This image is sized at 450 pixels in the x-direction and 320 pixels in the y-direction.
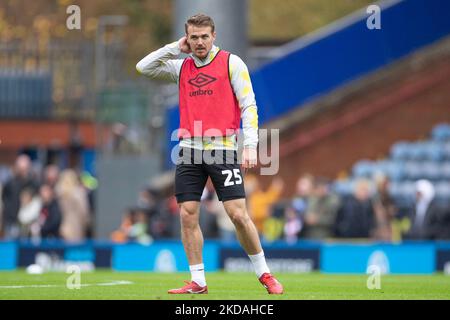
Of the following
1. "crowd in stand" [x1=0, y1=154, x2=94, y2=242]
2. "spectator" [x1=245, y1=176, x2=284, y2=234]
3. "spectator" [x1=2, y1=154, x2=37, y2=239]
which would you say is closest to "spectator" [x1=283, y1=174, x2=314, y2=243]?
"spectator" [x1=245, y1=176, x2=284, y2=234]

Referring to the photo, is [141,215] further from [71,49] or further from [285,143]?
[71,49]

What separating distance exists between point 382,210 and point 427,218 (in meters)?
0.99

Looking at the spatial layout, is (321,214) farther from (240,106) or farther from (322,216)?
(240,106)

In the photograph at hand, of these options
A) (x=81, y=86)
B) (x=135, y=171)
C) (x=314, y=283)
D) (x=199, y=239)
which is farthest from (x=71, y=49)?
(x=199, y=239)

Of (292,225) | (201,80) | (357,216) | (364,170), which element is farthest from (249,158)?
(364,170)

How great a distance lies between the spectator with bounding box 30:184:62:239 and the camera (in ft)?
79.8

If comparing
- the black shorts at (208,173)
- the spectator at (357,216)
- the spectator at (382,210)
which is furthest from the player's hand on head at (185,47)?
the spectator at (382,210)

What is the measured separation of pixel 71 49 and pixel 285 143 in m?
6.34

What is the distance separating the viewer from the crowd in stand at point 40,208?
81.3ft

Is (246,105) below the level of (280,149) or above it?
below

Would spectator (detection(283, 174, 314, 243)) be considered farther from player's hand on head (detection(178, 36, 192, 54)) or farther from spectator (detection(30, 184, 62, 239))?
player's hand on head (detection(178, 36, 192, 54))

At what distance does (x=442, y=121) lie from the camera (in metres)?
29.6

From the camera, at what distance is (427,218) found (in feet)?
74.2

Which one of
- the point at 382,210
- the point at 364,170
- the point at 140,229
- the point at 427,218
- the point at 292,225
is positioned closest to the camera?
the point at 427,218
